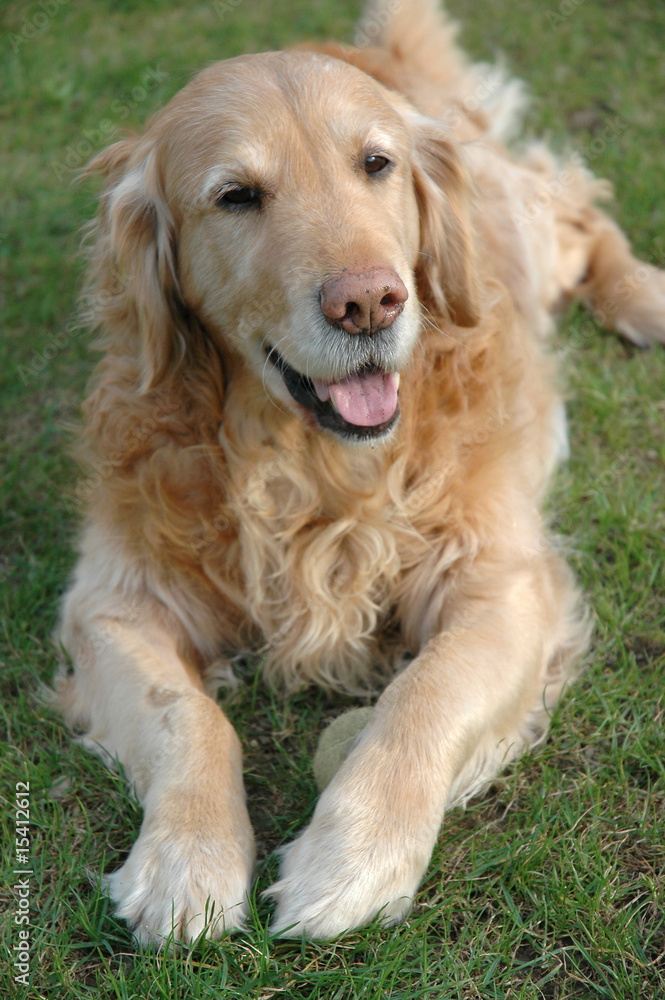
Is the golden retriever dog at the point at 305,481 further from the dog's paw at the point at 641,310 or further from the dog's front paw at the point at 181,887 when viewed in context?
the dog's paw at the point at 641,310

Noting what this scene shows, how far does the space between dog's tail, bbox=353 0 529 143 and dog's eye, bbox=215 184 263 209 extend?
6.82 ft

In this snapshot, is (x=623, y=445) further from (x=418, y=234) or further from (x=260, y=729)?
(x=260, y=729)

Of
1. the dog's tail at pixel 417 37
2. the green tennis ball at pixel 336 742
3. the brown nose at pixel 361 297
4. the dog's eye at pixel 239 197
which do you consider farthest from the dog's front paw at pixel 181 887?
the dog's tail at pixel 417 37

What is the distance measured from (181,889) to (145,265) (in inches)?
71.7

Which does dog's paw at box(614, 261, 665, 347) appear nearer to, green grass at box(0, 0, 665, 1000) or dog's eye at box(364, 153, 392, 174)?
green grass at box(0, 0, 665, 1000)

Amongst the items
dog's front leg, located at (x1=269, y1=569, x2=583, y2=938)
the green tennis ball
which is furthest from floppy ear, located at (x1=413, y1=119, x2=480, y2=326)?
the green tennis ball

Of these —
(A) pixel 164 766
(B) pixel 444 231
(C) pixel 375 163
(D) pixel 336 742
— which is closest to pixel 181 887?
(A) pixel 164 766

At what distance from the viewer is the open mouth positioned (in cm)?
268

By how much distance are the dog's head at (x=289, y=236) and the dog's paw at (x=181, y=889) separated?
3.86 feet

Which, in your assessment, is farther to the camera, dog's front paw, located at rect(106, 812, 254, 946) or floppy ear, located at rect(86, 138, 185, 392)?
floppy ear, located at rect(86, 138, 185, 392)

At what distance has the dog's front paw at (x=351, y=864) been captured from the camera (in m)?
2.19

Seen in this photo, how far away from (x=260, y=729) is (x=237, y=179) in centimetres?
164

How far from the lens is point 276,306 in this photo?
2600mm

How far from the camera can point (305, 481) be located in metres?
3.02
